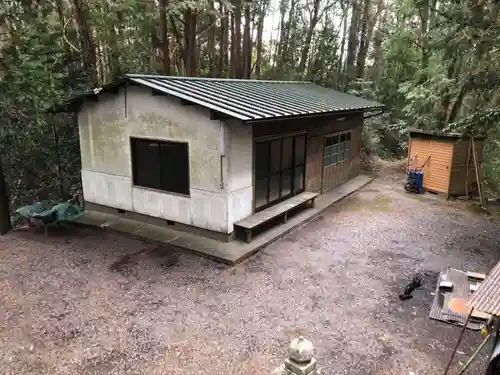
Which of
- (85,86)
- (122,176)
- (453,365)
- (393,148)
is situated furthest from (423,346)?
(393,148)

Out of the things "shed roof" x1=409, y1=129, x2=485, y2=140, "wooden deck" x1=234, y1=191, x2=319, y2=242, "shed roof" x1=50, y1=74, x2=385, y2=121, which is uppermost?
"shed roof" x1=50, y1=74, x2=385, y2=121

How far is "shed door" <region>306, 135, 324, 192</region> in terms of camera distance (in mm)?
9469

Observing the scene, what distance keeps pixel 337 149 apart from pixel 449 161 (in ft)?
9.79

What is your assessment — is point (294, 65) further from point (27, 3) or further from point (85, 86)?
point (27, 3)

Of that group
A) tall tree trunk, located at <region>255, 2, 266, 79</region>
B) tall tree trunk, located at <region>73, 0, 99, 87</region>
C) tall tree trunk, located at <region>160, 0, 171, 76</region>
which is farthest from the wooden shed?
tall tree trunk, located at <region>73, 0, 99, 87</region>

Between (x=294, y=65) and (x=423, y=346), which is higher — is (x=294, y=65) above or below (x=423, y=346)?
above

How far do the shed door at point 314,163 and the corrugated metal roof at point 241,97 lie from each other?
0.92 meters

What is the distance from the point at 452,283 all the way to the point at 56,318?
533cm

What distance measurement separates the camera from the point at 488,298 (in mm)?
3023

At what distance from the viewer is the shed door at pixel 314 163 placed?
9.47 m

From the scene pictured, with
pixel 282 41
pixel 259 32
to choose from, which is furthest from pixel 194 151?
pixel 282 41

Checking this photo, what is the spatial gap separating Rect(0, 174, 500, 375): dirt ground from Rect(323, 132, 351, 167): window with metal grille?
3020 millimetres

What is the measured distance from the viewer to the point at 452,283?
5.36 m

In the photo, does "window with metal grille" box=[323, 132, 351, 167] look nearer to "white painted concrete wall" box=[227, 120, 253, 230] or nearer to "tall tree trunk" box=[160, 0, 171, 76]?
"white painted concrete wall" box=[227, 120, 253, 230]
